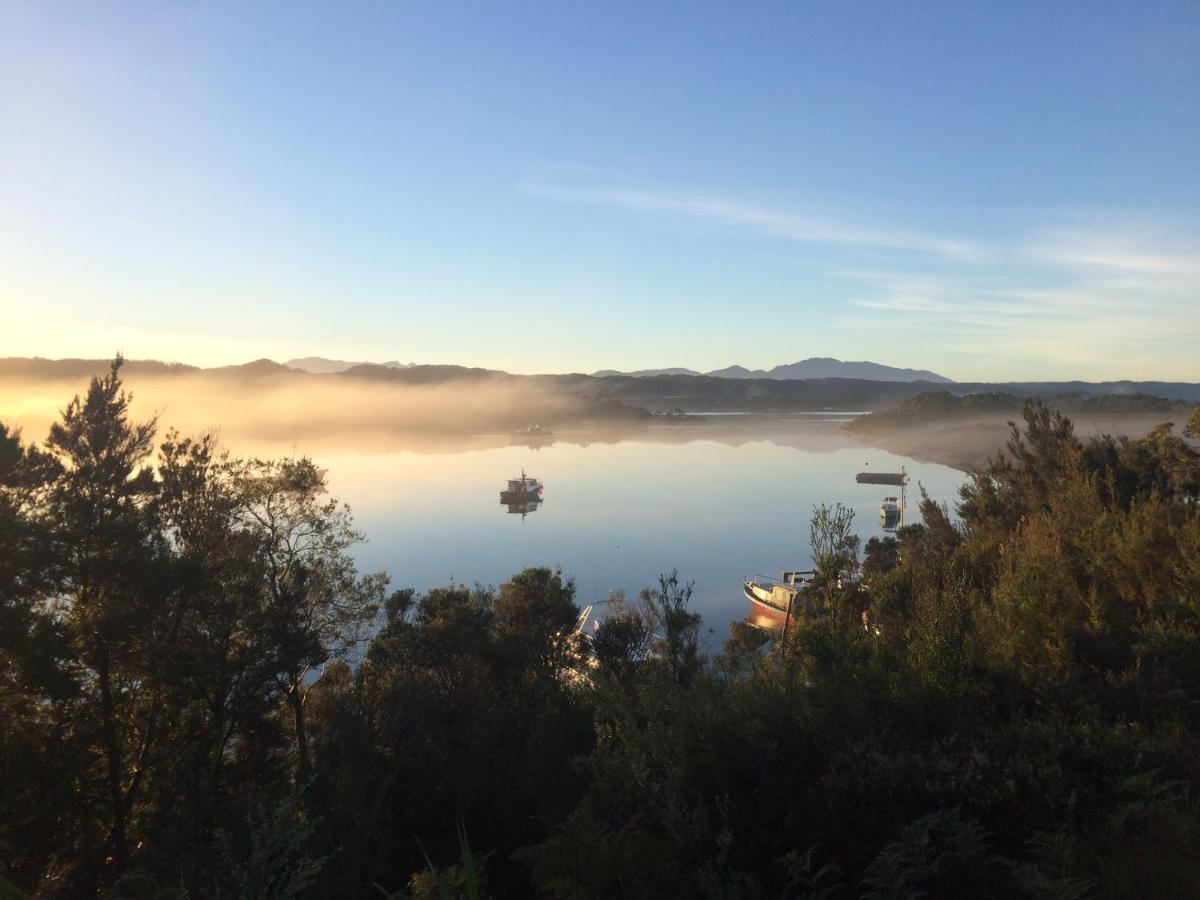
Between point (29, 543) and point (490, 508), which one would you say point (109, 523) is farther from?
point (490, 508)

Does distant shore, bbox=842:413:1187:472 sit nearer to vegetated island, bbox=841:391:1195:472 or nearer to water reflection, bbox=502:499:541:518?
vegetated island, bbox=841:391:1195:472

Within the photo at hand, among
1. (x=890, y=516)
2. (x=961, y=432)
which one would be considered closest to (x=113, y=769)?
(x=890, y=516)

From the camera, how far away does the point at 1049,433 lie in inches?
933

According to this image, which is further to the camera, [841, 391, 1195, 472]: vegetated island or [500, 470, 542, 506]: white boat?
[500, 470, 542, 506]: white boat

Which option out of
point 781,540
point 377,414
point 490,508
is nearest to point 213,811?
point 781,540

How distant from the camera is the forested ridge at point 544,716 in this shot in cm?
571

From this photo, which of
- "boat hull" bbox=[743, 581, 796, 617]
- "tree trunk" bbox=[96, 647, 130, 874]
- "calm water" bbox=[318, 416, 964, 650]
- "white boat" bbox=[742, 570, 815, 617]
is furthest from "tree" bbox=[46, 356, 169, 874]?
"calm water" bbox=[318, 416, 964, 650]

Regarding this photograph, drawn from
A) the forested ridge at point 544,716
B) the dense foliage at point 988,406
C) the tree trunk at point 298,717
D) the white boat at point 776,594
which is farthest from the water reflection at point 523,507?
the tree trunk at point 298,717

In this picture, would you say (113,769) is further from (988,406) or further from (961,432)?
(988,406)

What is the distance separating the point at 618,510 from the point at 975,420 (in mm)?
59364

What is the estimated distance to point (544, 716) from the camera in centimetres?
1330

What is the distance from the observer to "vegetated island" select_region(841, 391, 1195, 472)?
225ft

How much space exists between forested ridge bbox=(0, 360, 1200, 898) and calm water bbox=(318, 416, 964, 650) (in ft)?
77.6

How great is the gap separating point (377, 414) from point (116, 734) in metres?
Result: 157
